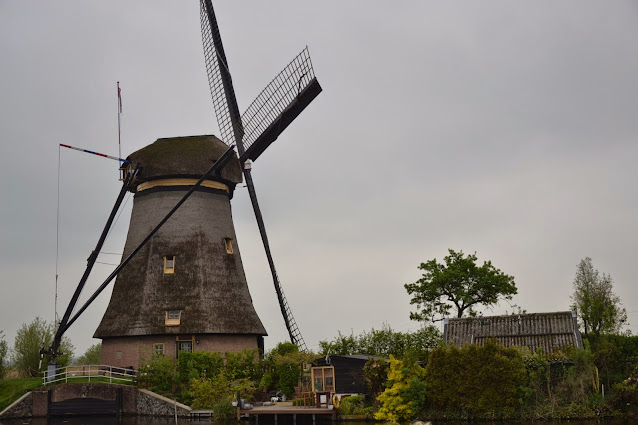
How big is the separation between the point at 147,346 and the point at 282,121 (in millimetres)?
12393

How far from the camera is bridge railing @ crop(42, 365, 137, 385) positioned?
3403 centimetres

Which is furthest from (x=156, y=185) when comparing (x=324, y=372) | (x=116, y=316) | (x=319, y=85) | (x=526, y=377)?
(x=526, y=377)

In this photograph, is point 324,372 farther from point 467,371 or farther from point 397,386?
point 467,371

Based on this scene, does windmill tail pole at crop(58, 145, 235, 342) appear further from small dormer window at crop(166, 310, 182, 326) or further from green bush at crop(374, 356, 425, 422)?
green bush at crop(374, 356, 425, 422)

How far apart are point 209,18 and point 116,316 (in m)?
15.6

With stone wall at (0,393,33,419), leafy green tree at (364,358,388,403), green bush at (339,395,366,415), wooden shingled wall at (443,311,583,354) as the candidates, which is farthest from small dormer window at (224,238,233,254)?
leafy green tree at (364,358,388,403)

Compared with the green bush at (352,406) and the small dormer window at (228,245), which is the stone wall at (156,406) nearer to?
the green bush at (352,406)

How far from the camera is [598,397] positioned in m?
26.6

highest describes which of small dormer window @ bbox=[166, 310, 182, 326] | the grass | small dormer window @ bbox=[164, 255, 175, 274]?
small dormer window @ bbox=[164, 255, 175, 274]

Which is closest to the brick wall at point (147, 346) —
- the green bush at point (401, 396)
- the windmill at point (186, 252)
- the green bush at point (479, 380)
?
the windmill at point (186, 252)

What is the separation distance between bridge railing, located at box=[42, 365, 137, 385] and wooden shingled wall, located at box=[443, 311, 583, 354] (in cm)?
1474

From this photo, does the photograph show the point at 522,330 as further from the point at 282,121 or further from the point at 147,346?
the point at 147,346

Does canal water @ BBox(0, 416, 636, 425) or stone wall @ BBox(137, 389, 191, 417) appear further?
stone wall @ BBox(137, 389, 191, 417)

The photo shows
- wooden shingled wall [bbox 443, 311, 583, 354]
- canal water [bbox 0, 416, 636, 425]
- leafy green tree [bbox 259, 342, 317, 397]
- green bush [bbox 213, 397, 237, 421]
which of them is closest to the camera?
canal water [bbox 0, 416, 636, 425]
